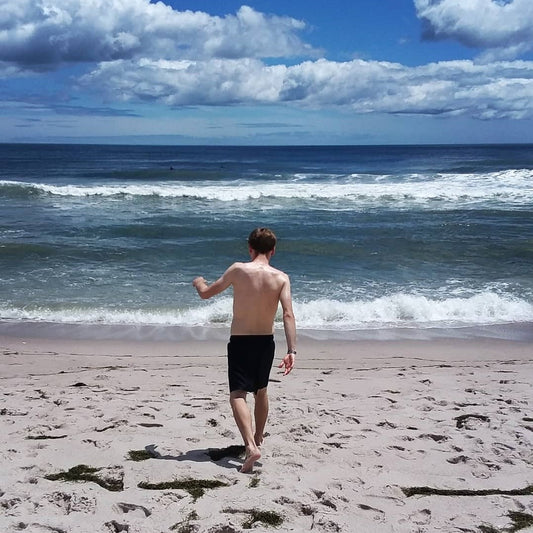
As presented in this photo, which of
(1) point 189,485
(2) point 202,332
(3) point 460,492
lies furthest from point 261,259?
(2) point 202,332

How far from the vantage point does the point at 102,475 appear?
415 centimetres

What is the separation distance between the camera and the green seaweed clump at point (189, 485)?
13.1ft

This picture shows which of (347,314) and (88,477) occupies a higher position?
(88,477)

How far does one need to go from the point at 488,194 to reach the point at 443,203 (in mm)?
3838

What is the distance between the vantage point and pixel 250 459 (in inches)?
167

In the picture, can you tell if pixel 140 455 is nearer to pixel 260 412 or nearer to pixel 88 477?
pixel 88 477

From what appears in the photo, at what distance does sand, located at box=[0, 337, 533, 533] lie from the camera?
370 cm

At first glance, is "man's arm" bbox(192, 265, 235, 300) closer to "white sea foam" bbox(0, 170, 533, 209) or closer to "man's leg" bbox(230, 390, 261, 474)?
"man's leg" bbox(230, 390, 261, 474)

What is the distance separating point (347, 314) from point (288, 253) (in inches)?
222

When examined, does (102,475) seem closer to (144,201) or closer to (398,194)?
(144,201)

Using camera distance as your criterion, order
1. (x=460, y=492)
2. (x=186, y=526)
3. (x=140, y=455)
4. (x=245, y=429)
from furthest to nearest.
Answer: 1. (x=140, y=455)
2. (x=245, y=429)
3. (x=460, y=492)
4. (x=186, y=526)

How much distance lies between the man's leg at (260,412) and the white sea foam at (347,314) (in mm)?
5276

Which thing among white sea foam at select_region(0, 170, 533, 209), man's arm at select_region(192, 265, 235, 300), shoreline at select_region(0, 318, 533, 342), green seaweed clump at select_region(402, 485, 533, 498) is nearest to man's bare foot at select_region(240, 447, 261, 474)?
green seaweed clump at select_region(402, 485, 533, 498)

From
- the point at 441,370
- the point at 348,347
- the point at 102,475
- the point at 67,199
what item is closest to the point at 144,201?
the point at 67,199
